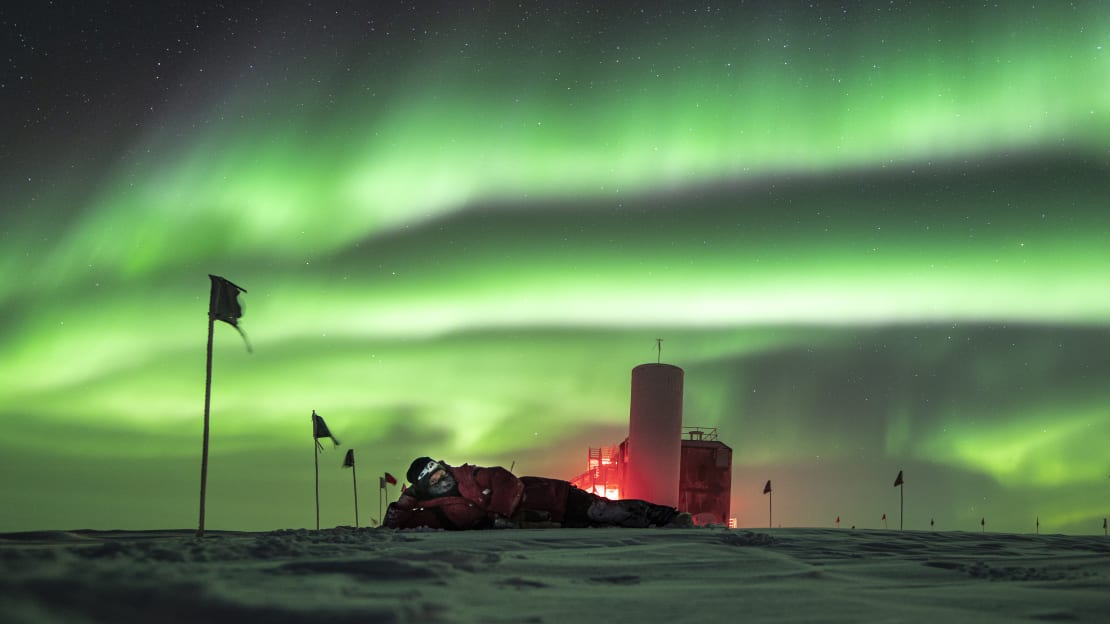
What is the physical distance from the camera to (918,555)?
799 centimetres

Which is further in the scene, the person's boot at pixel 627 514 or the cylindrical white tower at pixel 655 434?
the cylindrical white tower at pixel 655 434

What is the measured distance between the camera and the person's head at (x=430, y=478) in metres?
15.9

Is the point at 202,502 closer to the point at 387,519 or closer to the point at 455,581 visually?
the point at 387,519

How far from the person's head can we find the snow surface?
850cm

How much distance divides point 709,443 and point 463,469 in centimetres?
4174

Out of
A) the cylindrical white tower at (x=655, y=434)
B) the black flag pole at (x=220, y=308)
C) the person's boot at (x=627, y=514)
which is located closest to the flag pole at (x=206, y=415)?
the black flag pole at (x=220, y=308)

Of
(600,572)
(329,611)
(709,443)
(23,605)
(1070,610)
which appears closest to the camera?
(23,605)

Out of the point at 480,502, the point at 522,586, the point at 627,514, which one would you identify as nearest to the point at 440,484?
the point at 480,502

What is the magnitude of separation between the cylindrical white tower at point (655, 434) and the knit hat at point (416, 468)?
26.0m

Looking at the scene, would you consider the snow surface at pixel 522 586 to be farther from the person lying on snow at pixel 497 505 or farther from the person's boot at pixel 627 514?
the person's boot at pixel 627 514

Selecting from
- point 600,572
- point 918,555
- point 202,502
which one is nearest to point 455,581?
point 600,572

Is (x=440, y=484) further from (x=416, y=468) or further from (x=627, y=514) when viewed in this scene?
(x=627, y=514)

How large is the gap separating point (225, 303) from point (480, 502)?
611cm

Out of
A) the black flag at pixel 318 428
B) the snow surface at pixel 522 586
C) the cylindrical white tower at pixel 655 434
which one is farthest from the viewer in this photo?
the cylindrical white tower at pixel 655 434
